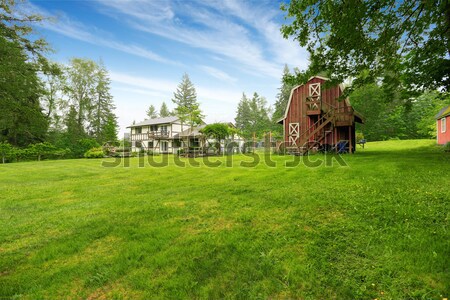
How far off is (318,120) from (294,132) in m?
2.58

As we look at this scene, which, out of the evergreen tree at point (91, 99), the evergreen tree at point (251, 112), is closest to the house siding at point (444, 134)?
the evergreen tree at point (251, 112)

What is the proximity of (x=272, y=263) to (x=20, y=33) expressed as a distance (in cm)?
2393

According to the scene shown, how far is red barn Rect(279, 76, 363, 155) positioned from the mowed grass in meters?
8.27

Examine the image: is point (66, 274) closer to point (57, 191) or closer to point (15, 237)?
point (15, 237)

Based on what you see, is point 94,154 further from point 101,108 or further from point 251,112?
point 251,112

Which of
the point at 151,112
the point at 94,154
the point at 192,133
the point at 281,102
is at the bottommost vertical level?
the point at 94,154

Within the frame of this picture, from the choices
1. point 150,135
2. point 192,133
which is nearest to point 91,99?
Result: point 150,135

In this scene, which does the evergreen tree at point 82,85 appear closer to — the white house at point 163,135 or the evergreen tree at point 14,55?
the white house at point 163,135

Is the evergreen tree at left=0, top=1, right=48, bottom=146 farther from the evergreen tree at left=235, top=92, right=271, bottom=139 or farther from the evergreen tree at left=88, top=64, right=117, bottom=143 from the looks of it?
the evergreen tree at left=235, top=92, right=271, bottom=139

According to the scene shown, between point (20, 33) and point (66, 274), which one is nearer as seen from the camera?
point (66, 274)

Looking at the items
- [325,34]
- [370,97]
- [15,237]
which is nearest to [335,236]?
[15,237]

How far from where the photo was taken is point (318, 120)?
51.3 ft

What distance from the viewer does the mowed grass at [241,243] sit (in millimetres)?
2928

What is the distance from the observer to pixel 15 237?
4570mm
